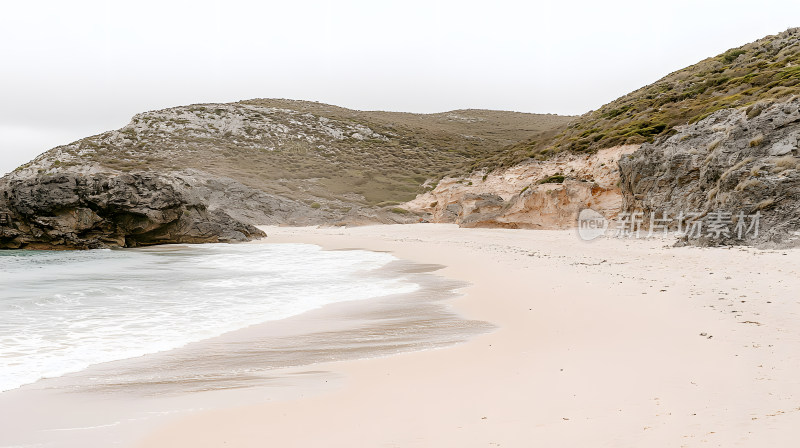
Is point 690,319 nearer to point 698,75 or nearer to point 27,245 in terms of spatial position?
point 27,245

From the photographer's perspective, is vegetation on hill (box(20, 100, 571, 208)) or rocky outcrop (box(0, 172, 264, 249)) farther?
vegetation on hill (box(20, 100, 571, 208))

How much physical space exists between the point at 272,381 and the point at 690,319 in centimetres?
438

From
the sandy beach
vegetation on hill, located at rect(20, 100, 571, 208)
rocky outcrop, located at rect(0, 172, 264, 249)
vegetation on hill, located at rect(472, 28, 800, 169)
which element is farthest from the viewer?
vegetation on hill, located at rect(20, 100, 571, 208)

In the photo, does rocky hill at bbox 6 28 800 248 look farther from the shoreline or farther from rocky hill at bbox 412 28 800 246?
the shoreline

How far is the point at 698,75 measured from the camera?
34594 mm

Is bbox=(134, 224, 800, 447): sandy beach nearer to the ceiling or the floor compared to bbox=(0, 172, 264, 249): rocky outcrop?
nearer to the floor

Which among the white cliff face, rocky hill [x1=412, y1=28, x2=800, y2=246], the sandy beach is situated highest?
the white cliff face

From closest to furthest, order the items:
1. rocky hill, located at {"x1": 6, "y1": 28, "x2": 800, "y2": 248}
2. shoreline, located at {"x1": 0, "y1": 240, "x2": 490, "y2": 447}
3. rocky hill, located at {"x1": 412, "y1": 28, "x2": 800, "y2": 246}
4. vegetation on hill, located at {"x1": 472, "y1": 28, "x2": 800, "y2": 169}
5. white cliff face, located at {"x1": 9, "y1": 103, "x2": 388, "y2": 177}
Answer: shoreline, located at {"x1": 0, "y1": 240, "x2": 490, "y2": 447} < rocky hill, located at {"x1": 412, "y1": 28, "x2": 800, "y2": 246} < rocky hill, located at {"x1": 6, "y1": 28, "x2": 800, "y2": 248} < vegetation on hill, located at {"x1": 472, "y1": 28, "x2": 800, "y2": 169} < white cliff face, located at {"x1": 9, "y1": 103, "x2": 388, "y2": 177}

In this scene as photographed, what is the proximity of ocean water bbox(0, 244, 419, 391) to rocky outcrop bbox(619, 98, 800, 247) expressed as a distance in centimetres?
770

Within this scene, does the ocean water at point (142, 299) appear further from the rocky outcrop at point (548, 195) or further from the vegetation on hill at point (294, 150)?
the vegetation on hill at point (294, 150)

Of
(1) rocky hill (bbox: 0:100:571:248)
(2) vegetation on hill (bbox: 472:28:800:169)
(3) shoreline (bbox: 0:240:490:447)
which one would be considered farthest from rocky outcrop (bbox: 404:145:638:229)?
(3) shoreline (bbox: 0:240:490:447)

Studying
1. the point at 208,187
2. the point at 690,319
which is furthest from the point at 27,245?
the point at 690,319

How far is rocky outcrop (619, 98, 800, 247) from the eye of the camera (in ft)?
34.7

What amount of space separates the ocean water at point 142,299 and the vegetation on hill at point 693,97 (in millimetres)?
12695
